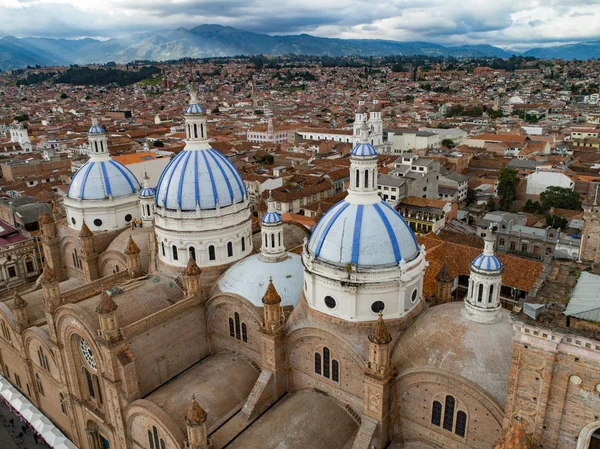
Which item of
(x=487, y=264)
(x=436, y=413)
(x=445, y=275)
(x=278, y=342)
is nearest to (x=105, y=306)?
(x=278, y=342)

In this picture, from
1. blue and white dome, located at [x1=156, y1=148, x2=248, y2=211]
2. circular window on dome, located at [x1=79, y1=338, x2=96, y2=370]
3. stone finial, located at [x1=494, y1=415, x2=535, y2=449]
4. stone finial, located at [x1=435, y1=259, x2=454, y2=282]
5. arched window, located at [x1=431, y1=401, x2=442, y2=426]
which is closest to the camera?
stone finial, located at [x1=494, y1=415, x2=535, y2=449]

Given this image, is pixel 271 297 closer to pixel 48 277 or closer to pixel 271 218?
pixel 271 218

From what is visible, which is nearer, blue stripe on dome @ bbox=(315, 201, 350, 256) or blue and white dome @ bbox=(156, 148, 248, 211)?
blue stripe on dome @ bbox=(315, 201, 350, 256)

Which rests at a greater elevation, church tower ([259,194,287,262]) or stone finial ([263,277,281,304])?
church tower ([259,194,287,262])

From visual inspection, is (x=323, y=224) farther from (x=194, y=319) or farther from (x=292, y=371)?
(x=194, y=319)

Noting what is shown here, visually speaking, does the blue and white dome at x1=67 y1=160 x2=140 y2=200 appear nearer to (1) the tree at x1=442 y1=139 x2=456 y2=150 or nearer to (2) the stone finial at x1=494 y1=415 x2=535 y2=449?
(2) the stone finial at x1=494 y1=415 x2=535 y2=449

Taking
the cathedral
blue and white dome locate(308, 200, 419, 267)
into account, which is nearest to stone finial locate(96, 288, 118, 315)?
the cathedral

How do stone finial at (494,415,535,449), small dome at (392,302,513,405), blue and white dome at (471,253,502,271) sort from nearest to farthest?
stone finial at (494,415,535,449), small dome at (392,302,513,405), blue and white dome at (471,253,502,271)

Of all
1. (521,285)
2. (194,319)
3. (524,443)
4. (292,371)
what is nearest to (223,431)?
(292,371)
